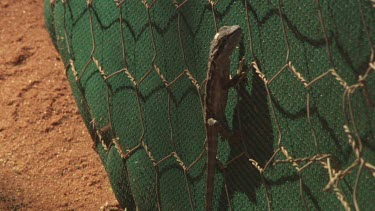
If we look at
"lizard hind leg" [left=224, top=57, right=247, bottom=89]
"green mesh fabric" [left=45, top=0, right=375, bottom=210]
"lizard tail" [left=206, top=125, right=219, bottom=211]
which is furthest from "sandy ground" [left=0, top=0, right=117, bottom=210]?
"lizard hind leg" [left=224, top=57, right=247, bottom=89]

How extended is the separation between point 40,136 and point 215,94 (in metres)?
1.45

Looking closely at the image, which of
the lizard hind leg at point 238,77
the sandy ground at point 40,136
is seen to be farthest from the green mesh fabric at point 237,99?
the sandy ground at point 40,136

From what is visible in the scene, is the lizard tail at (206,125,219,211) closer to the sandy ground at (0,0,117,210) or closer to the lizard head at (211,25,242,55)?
the lizard head at (211,25,242,55)

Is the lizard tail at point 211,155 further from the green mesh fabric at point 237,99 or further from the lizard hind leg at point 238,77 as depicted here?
the lizard hind leg at point 238,77

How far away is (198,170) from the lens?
8.76 ft

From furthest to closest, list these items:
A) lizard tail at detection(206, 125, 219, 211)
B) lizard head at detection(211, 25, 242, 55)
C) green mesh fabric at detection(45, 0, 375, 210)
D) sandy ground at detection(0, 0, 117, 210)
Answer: sandy ground at detection(0, 0, 117, 210) → lizard tail at detection(206, 125, 219, 211) → lizard head at detection(211, 25, 242, 55) → green mesh fabric at detection(45, 0, 375, 210)

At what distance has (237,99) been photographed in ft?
8.14

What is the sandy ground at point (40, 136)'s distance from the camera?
318cm

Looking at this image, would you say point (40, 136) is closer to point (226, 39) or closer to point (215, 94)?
point (215, 94)

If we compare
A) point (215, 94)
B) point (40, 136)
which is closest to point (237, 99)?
point (215, 94)

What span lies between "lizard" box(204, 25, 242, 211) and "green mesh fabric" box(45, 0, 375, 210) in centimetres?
6

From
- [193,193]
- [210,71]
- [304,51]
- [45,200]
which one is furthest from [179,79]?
[45,200]

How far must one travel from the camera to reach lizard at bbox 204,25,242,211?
2438mm

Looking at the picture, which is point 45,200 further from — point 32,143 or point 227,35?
point 227,35
